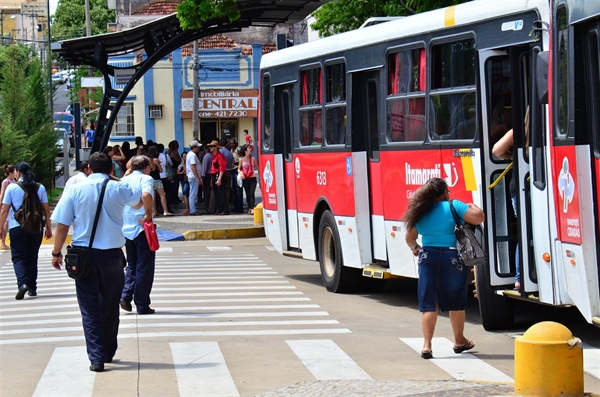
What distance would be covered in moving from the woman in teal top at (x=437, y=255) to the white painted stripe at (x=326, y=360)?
75 cm

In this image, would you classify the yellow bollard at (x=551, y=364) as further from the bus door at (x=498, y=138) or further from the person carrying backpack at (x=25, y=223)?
the person carrying backpack at (x=25, y=223)

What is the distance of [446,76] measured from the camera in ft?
37.0

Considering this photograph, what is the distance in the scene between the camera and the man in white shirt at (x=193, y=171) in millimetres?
27156

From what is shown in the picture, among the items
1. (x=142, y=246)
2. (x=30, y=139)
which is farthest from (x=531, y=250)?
(x=30, y=139)

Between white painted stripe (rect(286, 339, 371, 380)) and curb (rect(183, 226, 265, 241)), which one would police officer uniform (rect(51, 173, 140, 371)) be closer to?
white painted stripe (rect(286, 339, 371, 380))

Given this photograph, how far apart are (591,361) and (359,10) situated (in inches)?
586

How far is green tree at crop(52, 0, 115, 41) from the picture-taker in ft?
290

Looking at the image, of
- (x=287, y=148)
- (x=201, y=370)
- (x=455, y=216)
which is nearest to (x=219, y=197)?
(x=287, y=148)

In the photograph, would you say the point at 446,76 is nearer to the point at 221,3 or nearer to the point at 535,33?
the point at 535,33

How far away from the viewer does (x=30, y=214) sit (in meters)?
14.2

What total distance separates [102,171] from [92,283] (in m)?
0.97

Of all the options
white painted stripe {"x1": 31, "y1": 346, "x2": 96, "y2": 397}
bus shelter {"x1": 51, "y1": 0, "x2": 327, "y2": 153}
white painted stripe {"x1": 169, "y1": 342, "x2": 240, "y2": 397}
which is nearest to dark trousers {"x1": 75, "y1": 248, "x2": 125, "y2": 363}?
white painted stripe {"x1": 31, "y1": 346, "x2": 96, "y2": 397}

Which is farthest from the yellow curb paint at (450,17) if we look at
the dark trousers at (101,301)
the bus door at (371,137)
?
the dark trousers at (101,301)

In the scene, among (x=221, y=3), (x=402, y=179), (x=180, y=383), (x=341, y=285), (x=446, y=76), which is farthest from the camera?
(x=221, y=3)
